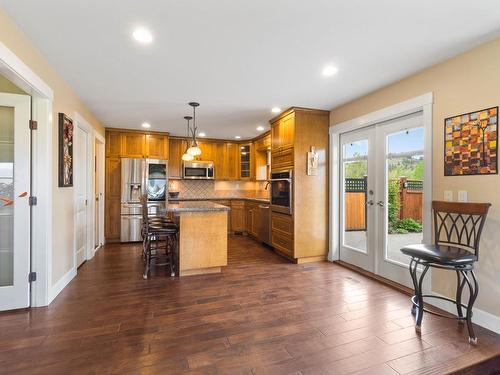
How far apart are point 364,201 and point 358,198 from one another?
0.13 m

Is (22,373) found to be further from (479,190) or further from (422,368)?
(479,190)

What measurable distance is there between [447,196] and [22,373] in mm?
3648

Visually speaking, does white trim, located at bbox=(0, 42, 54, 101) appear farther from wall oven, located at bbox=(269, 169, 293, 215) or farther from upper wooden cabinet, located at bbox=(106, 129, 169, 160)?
wall oven, located at bbox=(269, 169, 293, 215)

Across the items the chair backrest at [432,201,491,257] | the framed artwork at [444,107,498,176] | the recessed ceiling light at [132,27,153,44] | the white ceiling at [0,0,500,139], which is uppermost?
the white ceiling at [0,0,500,139]

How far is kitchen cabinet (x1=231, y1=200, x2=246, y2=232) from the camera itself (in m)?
6.53

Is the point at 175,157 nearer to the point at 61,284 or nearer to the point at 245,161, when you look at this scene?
the point at 245,161

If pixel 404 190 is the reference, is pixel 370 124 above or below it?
above

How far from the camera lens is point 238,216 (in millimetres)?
6555

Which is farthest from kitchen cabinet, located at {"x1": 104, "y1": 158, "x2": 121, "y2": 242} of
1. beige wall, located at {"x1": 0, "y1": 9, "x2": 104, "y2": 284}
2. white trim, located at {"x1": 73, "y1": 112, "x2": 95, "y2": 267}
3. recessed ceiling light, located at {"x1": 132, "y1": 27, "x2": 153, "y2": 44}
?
recessed ceiling light, located at {"x1": 132, "y1": 27, "x2": 153, "y2": 44}

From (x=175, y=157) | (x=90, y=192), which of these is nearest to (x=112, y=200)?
(x=90, y=192)

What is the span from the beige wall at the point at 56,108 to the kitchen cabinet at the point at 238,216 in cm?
369

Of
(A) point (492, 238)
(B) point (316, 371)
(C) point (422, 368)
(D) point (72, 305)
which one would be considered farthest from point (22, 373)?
(A) point (492, 238)

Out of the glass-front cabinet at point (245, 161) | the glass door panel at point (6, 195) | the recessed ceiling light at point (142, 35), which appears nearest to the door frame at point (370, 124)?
the recessed ceiling light at point (142, 35)

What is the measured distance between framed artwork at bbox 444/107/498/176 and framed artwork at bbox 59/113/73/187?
4054 mm
